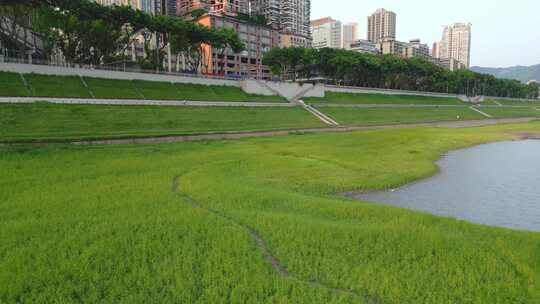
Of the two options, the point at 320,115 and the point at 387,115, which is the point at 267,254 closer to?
the point at 320,115

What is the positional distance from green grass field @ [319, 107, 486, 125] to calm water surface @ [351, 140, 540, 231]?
24168mm

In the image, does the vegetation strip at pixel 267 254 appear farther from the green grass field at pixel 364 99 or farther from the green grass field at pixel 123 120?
the green grass field at pixel 364 99

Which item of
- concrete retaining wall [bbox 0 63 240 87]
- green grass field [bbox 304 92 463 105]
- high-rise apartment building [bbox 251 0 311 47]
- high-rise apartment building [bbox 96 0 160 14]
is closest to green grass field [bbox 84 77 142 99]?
concrete retaining wall [bbox 0 63 240 87]

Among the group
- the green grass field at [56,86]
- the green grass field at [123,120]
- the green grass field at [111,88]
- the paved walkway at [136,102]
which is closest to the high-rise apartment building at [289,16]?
the paved walkway at [136,102]

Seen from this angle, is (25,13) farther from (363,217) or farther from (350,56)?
(350,56)

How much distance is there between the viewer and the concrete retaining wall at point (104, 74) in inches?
1382

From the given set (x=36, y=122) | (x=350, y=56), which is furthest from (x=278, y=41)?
(x=36, y=122)

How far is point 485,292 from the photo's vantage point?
5793 mm

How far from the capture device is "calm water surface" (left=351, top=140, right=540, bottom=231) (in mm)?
11219

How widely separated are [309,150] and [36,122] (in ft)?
66.8

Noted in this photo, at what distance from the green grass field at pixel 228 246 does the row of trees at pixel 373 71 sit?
68.5m

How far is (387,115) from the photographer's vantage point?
54.3m

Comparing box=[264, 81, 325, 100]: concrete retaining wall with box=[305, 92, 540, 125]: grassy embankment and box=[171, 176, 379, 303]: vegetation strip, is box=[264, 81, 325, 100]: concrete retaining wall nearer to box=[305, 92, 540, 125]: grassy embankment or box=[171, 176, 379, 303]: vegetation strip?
box=[305, 92, 540, 125]: grassy embankment

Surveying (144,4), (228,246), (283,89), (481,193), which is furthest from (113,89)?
(144,4)
